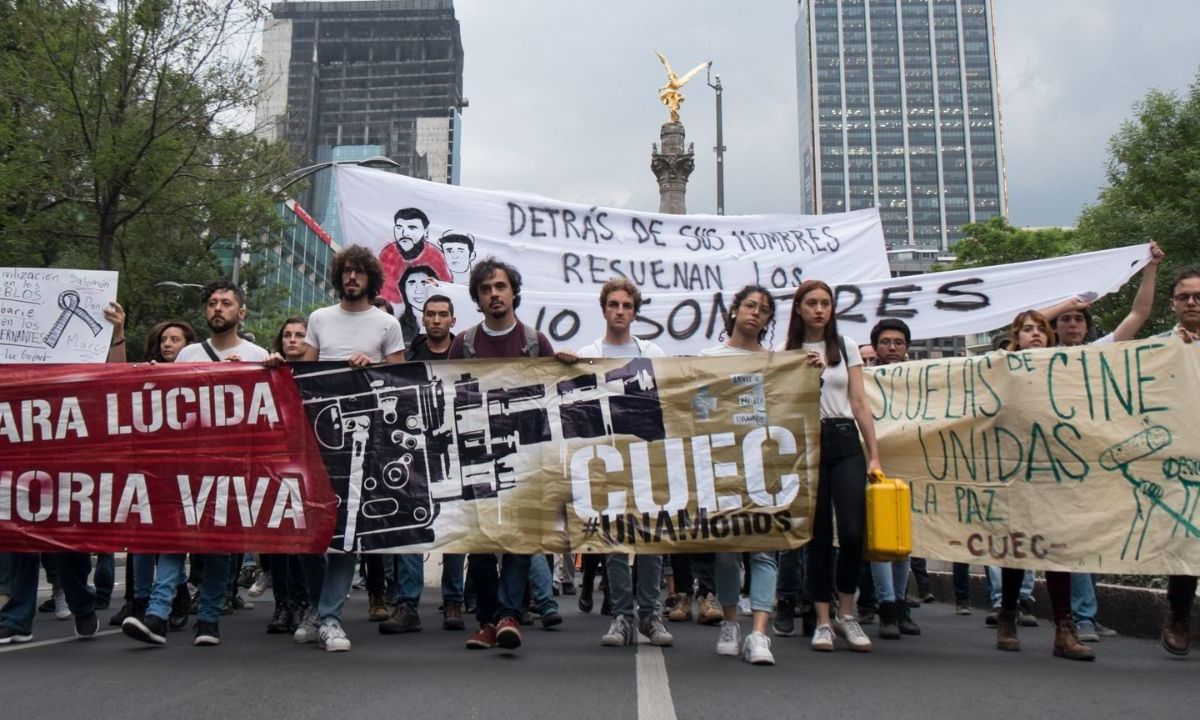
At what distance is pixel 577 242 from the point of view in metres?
9.20

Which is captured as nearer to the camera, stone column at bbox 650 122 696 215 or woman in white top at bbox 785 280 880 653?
woman in white top at bbox 785 280 880 653

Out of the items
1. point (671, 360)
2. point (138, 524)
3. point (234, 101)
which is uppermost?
point (234, 101)

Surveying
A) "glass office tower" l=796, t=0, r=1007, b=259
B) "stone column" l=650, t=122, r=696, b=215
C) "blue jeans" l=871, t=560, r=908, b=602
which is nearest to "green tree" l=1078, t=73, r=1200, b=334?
"stone column" l=650, t=122, r=696, b=215

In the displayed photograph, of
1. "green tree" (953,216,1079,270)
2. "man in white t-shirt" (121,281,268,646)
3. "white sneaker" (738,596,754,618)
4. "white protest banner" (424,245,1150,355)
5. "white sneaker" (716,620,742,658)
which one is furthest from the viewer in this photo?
"green tree" (953,216,1079,270)

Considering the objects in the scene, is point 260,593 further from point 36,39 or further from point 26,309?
point 36,39

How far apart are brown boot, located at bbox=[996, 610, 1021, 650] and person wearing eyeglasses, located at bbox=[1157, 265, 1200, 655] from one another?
27.0 inches

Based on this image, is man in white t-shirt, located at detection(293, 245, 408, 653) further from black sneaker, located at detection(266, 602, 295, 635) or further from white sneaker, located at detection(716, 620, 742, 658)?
white sneaker, located at detection(716, 620, 742, 658)

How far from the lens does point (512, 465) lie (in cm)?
555

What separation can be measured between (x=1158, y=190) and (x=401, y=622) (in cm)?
2806

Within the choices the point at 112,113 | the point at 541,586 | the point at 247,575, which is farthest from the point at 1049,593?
the point at 112,113

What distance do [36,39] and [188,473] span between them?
13.0 meters

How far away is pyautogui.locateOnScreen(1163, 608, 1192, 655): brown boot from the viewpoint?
16.9ft

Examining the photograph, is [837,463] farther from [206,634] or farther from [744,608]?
[206,634]

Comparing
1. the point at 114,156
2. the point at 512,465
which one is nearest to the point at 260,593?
the point at 512,465
